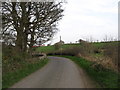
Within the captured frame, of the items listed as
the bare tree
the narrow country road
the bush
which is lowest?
the narrow country road

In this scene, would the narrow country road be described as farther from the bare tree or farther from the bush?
the bare tree

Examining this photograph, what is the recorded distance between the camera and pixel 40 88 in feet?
28.2

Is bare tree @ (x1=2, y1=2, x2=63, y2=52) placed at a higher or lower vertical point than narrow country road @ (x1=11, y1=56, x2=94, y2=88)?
higher

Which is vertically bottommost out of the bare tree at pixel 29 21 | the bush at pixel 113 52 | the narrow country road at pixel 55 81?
the narrow country road at pixel 55 81

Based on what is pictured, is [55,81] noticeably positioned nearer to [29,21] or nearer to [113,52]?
[113,52]

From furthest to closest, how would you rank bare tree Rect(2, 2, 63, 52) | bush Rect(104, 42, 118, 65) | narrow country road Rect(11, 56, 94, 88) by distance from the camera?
1. bare tree Rect(2, 2, 63, 52)
2. bush Rect(104, 42, 118, 65)
3. narrow country road Rect(11, 56, 94, 88)

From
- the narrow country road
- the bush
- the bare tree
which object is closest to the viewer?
the narrow country road

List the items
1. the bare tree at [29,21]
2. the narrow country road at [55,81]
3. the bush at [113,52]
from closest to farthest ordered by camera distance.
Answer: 1. the narrow country road at [55,81]
2. the bush at [113,52]
3. the bare tree at [29,21]

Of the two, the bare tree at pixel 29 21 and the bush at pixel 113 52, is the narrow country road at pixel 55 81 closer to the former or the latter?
the bush at pixel 113 52

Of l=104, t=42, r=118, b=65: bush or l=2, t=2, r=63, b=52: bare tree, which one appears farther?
l=2, t=2, r=63, b=52: bare tree

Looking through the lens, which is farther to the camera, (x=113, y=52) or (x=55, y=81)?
(x=113, y=52)

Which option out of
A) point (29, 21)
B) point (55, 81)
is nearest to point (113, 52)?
point (55, 81)

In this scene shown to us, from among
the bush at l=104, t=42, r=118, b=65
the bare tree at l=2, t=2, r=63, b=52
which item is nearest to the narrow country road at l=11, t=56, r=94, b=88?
the bush at l=104, t=42, r=118, b=65

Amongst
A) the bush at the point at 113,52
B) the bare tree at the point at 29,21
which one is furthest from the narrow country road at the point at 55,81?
the bare tree at the point at 29,21
